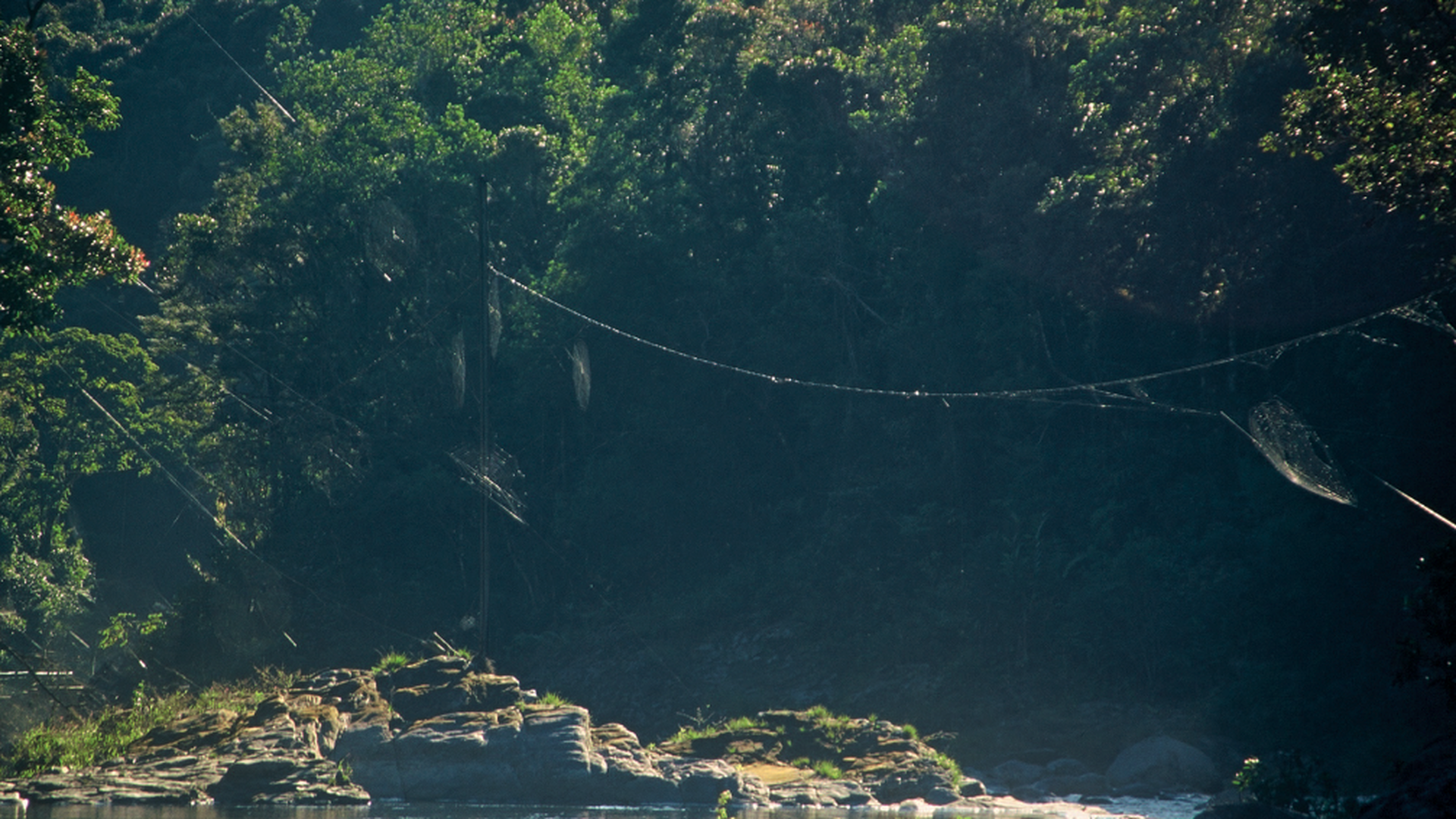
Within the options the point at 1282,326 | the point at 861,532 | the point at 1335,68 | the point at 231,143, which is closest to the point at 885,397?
the point at 861,532

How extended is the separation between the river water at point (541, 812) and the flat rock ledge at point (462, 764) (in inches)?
20.5

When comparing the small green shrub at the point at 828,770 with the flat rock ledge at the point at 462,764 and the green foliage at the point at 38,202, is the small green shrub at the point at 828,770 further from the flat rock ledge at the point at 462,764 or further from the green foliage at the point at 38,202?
the green foliage at the point at 38,202

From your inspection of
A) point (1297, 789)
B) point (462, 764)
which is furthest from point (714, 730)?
point (1297, 789)

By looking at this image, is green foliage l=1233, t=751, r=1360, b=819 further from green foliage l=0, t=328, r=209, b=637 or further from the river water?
green foliage l=0, t=328, r=209, b=637

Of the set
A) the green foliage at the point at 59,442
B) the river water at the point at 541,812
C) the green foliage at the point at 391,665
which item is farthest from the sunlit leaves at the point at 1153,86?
the green foliage at the point at 59,442

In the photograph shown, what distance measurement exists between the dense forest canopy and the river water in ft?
16.6

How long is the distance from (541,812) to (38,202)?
12.6 metres

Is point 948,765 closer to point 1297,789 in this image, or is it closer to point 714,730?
→ point 714,730

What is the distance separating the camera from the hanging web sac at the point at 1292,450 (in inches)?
839

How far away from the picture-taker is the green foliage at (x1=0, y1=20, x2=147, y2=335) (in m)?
21.6

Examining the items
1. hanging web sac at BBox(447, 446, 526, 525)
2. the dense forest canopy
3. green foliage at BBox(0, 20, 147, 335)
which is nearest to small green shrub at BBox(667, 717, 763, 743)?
the dense forest canopy

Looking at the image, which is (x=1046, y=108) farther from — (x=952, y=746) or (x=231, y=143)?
(x=231, y=143)

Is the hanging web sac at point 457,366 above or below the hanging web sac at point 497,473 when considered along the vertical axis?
above

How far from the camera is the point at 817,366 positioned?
123 feet
